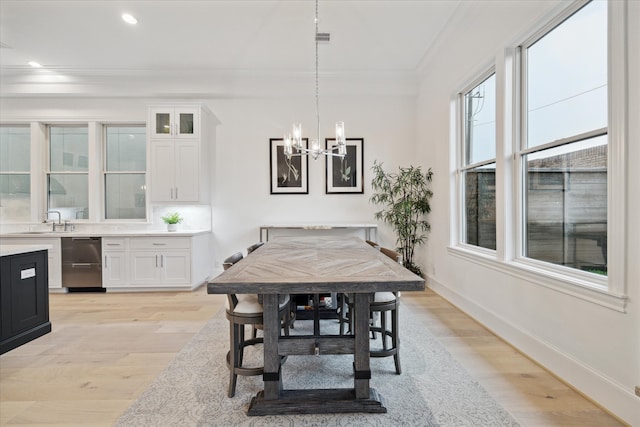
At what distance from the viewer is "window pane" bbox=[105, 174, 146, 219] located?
16.8ft

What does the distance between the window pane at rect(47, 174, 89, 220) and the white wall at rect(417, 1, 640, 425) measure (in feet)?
17.5

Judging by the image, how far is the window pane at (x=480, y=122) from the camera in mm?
3178

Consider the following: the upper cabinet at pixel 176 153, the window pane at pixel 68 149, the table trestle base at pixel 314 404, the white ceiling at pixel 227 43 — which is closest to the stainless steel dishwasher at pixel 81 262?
the upper cabinet at pixel 176 153

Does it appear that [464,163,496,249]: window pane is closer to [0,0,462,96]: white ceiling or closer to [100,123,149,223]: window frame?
[0,0,462,96]: white ceiling

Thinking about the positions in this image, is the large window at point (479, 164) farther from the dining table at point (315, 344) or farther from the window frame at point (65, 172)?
the window frame at point (65, 172)

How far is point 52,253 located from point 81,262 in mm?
402

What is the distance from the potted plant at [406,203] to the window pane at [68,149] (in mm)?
4595

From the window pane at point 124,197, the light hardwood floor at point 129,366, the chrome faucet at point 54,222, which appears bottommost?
the light hardwood floor at point 129,366

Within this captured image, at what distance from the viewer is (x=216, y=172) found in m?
5.13

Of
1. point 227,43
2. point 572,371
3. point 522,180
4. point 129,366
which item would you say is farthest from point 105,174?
point 572,371

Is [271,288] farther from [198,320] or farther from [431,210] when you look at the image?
[431,210]

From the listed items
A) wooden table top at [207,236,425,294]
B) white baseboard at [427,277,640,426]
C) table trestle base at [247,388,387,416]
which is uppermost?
wooden table top at [207,236,425,294]

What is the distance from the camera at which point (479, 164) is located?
337 cm

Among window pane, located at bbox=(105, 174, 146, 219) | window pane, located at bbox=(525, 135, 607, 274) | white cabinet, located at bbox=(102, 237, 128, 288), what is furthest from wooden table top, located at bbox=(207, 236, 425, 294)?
window pane, located at bbox=(105, 174, 146, 219)
